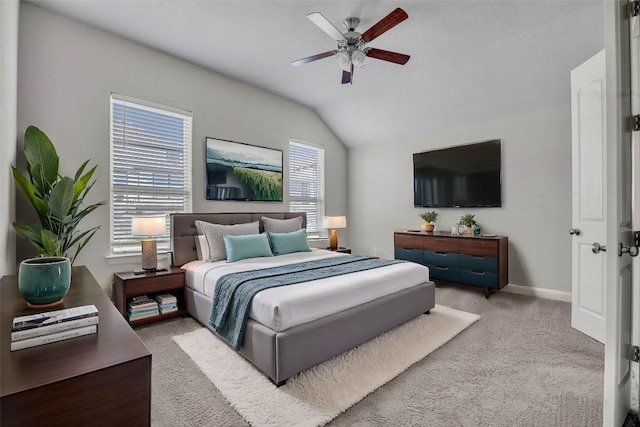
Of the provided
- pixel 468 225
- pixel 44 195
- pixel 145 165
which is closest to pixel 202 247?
pixel 145 165

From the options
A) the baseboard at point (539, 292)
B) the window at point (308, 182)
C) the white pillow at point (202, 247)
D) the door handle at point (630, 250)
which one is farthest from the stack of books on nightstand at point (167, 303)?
the baseboard at point (539, 292)

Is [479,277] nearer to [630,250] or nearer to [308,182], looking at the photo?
[630,250]

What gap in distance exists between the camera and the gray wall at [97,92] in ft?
9.22

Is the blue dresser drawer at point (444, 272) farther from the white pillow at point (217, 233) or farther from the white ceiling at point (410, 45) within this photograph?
Result: the white pillow at point (217, 233)

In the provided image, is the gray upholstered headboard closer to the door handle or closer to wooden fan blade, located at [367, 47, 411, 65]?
wooden fan blade, located at [367, 47, 411, 65]

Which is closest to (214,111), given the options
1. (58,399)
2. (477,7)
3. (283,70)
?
(283,70)

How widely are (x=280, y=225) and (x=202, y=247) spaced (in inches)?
43.7

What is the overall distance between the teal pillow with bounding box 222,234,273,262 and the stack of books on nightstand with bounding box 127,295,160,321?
2.83 ft

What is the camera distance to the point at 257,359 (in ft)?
6.77

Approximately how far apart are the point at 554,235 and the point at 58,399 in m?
4.76

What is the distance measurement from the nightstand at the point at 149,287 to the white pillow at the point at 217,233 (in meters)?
0.40

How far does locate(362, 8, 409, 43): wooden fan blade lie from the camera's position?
7.28ft

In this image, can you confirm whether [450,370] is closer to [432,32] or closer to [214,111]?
[432,32]

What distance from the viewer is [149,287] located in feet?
9.82
